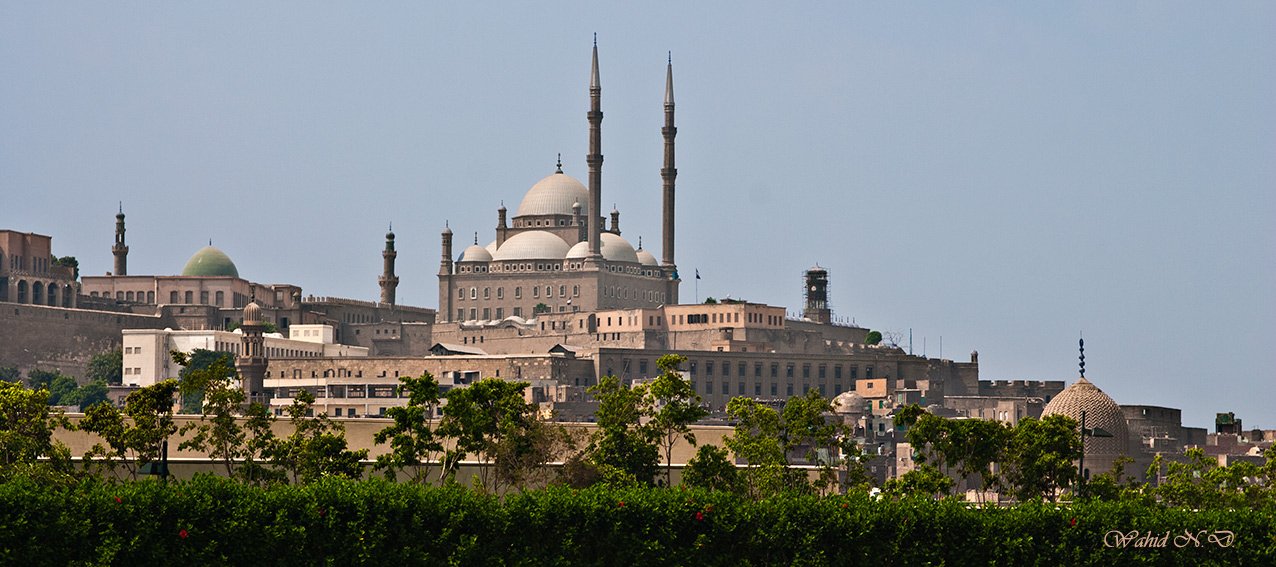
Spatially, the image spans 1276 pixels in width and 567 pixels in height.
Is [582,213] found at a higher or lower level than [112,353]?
higher

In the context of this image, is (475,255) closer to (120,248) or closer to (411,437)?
(120,248)

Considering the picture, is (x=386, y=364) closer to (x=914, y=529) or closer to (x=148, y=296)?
(x=148, y=296)

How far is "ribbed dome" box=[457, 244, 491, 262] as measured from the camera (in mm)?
118938

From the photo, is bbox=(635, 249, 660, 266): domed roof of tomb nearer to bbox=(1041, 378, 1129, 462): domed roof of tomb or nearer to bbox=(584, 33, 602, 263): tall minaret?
bbox=(584, 33, 602, 263): tall minaret

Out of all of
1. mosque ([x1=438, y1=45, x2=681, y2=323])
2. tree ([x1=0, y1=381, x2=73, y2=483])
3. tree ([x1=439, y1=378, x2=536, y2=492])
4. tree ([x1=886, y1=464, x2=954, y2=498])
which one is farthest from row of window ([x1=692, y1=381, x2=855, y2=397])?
tree ([x1=0, y1=381, x2=73, y2=483])

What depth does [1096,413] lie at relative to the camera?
62344mm

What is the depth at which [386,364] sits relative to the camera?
101 meters

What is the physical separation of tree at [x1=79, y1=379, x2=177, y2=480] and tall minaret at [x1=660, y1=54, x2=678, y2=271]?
72285mm

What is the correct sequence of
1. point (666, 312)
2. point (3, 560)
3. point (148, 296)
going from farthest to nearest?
point (148, 296)
point (666, 312)
point (3, 560)

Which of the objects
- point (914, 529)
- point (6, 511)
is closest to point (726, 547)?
point (914, 529)

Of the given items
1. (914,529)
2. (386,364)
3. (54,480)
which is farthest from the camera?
(386,364)

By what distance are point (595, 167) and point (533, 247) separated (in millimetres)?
6893

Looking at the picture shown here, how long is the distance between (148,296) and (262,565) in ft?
302

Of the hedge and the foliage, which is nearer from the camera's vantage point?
the hedge
